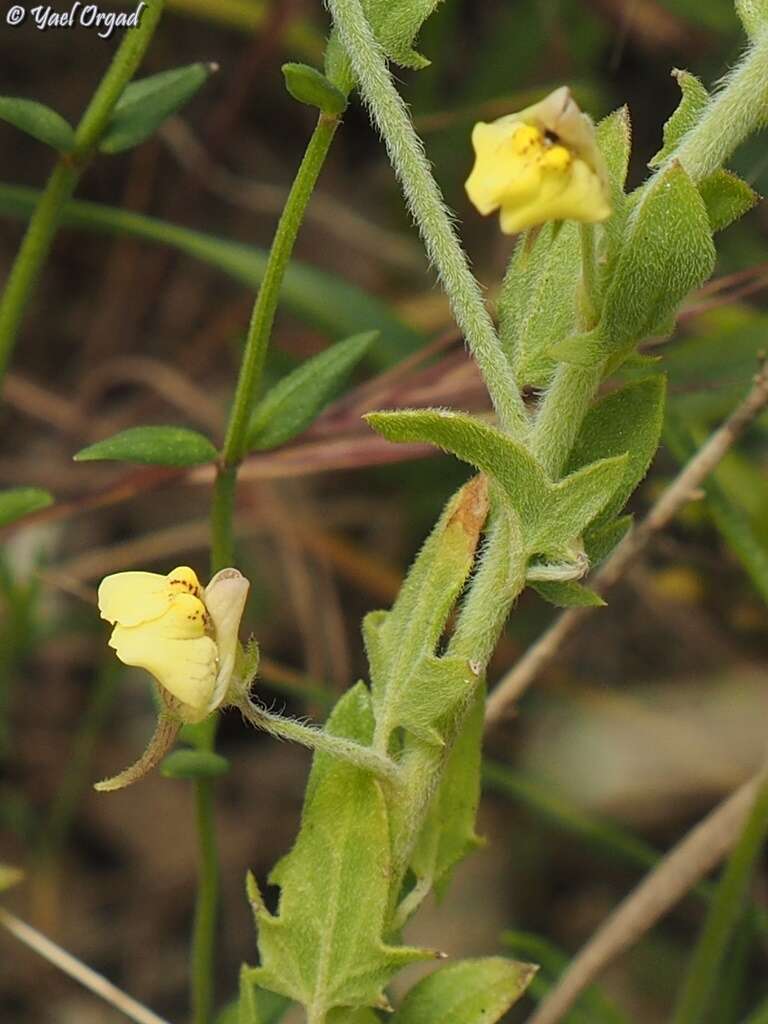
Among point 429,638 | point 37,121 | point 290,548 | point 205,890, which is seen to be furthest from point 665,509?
point 290,548

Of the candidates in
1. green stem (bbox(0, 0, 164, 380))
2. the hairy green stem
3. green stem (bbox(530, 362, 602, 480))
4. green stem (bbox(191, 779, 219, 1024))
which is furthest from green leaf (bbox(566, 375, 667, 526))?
green stem (bbox(0, 0, 164, 380))

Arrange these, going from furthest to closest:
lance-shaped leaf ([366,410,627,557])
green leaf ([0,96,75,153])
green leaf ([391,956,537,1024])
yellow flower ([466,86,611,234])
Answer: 1. green leaf ([0,96,75,153])
2. green leaf ([391,956,537,1024])
3. lance-shaped leaf ([366,410,627,557])
4. yellow flower ([466,86,611,234])

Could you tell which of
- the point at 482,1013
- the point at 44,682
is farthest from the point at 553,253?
the point at 44,682

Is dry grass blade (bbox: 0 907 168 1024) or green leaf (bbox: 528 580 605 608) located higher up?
green leaf (bbox: 528 580 605 608)

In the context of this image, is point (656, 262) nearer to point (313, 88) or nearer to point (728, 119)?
point (728, 119)

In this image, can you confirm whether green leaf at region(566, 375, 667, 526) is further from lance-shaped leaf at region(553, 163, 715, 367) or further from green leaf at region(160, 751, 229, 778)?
green leaf at region(160, 751, 229, 778)

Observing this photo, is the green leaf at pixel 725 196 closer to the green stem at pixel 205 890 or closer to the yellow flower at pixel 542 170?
the yellow flower at pixel 542 170

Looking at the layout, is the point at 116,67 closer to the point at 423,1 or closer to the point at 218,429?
the point at 423,1
